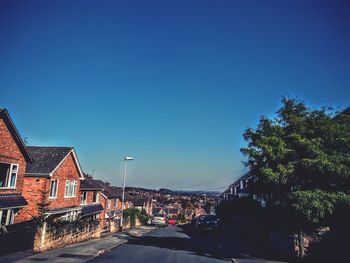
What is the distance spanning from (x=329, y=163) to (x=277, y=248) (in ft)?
22.0

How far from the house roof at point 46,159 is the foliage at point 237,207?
19.1 metres

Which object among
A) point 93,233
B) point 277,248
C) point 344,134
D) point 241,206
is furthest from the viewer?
point 241,206

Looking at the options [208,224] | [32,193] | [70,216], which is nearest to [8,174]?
[32,193]

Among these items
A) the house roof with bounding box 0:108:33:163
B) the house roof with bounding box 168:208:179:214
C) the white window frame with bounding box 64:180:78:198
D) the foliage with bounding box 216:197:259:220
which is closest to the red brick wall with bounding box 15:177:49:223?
the house roof with bounding box 0:108:33:163

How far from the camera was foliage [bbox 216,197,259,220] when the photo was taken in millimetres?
30500

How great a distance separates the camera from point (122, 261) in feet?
41.6

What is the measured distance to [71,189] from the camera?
28.7 m

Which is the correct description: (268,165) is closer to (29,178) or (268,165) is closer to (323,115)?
(323,115)

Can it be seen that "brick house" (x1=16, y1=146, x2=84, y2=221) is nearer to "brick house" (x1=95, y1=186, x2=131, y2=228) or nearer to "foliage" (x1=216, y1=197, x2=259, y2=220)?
"brick house" (x1=95, y1=186, x2=131, y2=228)

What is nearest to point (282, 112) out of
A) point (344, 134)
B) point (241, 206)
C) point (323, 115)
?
point (323, 115)

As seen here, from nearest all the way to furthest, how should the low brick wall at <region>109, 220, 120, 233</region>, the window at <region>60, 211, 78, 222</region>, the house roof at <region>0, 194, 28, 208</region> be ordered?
the house roof at <region>0, 194, 28, 208</region>
the low brick wall at <region>109, 220, 120, 233</region>
the window at <region>60, 211, 78, 222</region>

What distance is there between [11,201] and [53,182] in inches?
236

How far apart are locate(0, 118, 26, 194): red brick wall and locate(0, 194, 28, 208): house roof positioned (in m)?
0.30

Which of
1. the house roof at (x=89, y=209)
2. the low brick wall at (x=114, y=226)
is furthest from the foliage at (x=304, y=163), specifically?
the house roof at (x=89, y=209)
